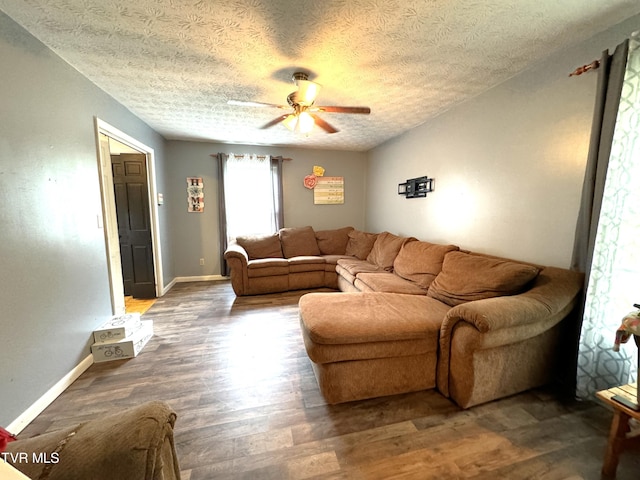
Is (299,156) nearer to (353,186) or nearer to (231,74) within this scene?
(353,186)

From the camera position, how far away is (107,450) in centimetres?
62

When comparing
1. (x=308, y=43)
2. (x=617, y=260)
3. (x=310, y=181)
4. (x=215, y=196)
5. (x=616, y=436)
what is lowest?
(x=616, y=436)

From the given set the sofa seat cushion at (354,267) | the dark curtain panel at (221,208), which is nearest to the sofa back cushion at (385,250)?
the sofa seat cushion at (354,267)

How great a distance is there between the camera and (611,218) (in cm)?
147

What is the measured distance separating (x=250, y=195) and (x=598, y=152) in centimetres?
409

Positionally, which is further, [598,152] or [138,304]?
[138,304]

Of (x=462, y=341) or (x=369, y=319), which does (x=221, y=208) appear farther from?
(x=462, y=341)

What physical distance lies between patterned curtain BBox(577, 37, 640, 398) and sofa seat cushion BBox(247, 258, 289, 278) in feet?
10.1

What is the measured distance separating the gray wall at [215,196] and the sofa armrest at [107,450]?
3.91m

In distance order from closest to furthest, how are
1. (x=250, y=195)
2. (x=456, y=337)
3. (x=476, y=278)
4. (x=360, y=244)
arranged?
(x=456, y=337) < (x=476, y=278) < (x=360, y=244) < (x=250, y=195)

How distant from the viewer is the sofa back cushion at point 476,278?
5.75ft

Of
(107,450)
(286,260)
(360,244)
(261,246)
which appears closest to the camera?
(107,450)

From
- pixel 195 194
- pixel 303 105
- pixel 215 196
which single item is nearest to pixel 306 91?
pixel 303 105

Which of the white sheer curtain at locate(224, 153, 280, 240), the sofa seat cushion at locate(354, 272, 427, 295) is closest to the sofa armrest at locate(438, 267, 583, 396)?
the sofa seat cushion at locate(354, 272, 427, 295)
